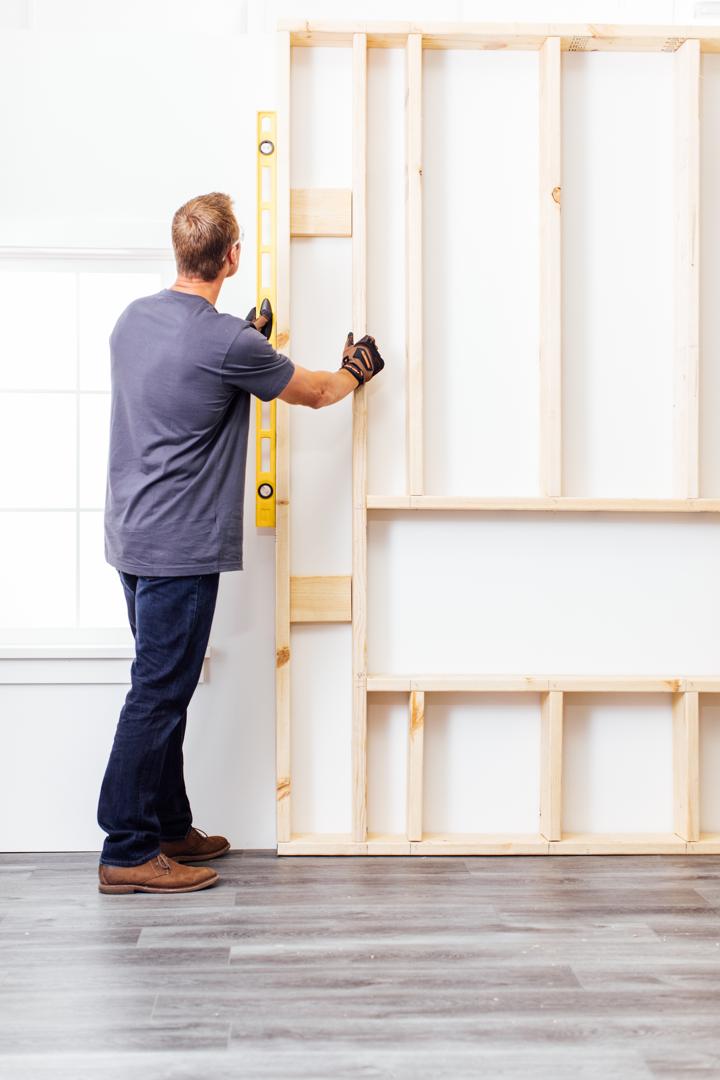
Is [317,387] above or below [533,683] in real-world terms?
above

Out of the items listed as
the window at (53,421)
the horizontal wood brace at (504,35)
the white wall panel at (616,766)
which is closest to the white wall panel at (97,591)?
the window at (53,421)

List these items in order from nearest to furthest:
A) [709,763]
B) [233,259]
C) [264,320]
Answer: [233,259] < [264,320] < [709,763]

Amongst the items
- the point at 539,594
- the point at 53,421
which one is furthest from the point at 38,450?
the point at 539,594

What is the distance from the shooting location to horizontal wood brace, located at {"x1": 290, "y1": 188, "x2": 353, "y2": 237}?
9.08ft

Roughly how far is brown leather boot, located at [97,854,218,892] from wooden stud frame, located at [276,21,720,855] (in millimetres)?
349

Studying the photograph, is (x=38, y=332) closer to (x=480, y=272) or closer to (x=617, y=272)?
(x=480, y=272)

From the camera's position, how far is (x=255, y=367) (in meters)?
2.40

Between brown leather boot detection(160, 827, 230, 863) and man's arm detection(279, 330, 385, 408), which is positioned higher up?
man's arm detection(279, 330, 385, 408)

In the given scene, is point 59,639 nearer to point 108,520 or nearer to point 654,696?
point 108,520

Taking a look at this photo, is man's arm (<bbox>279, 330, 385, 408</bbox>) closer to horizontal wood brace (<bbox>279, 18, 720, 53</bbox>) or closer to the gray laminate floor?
horizontal wood brace (<bbox>279, 18, 720, 53</bbox>)

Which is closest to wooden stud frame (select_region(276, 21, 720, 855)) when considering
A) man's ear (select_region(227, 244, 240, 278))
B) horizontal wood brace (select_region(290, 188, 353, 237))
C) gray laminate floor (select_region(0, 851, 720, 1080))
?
horizontal wood brace (select_region(290, 188, 353, 237))

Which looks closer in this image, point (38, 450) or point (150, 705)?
point (150, 705)

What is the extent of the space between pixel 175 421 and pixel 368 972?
1.32 m

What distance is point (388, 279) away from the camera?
9.23ft
